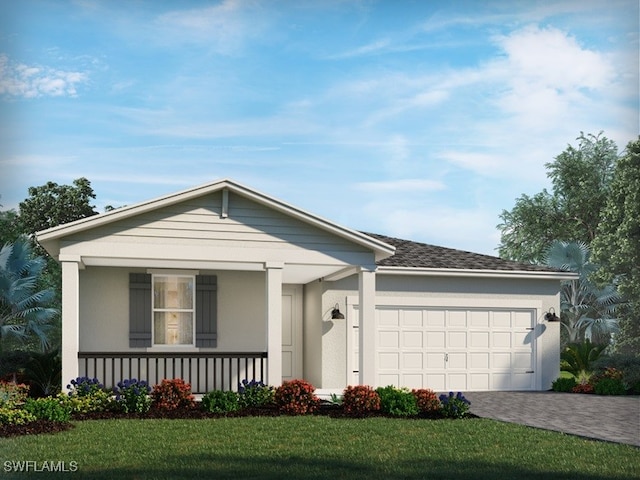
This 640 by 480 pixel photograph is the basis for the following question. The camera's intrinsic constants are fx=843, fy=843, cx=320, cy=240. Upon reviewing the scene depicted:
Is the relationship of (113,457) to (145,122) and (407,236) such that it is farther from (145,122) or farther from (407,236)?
(407,236)

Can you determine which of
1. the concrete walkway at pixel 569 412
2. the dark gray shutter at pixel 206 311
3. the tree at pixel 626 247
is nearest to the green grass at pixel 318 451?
the concrete walkway at pixel 569 412


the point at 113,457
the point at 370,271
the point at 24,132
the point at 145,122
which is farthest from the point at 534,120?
the point at 24,132

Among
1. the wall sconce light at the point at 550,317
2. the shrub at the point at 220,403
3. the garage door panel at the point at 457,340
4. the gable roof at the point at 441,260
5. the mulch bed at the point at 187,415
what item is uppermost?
the gable roof at the point at 441,260

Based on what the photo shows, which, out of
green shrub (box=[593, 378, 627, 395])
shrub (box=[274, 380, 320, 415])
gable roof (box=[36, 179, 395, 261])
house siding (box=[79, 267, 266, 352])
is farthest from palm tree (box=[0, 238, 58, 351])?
green shrub (box=[593, 378, 627, 395])

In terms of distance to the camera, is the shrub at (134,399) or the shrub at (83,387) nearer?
the shrub at (134,399)

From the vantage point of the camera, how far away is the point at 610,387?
17766 mm

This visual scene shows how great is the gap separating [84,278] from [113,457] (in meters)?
7.01

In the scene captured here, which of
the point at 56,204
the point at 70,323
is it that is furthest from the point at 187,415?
the point at 56,204

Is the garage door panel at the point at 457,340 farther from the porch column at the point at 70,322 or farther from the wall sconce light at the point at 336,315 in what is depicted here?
the porch column at the point at 70,322

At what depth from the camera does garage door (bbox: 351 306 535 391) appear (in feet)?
57.6

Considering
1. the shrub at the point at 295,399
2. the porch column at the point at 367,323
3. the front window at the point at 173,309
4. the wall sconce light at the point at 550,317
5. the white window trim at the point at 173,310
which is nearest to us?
the shrub at the point at 295,399

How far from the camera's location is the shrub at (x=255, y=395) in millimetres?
13164

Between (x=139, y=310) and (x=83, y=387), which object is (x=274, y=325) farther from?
(x=83, y=387)

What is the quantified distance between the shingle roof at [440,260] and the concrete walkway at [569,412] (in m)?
2.72
